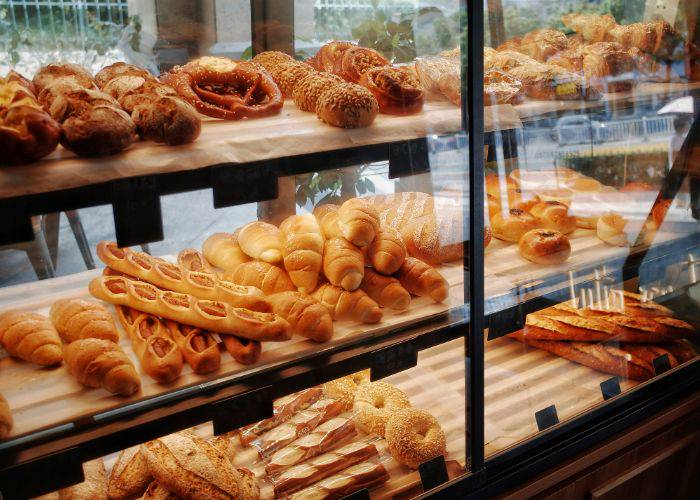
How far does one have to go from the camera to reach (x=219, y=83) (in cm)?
152

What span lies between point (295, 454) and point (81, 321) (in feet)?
2.13

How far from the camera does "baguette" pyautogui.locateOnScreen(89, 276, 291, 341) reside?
1.36m

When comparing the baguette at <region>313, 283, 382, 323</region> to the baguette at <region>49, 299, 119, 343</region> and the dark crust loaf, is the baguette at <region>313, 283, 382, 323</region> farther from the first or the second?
the dark crust loaf

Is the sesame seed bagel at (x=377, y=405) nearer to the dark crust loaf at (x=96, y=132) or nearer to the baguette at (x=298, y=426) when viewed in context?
the baguette at (x=298, y=426)

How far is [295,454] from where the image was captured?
1651 mm

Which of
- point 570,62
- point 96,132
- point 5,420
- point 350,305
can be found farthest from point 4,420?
point 570,62

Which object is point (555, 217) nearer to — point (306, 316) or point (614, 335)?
point (614, 335)

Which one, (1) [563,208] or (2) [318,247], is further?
(1) [563,208]

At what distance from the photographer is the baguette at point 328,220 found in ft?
5.41

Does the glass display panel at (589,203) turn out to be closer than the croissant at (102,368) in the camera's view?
No

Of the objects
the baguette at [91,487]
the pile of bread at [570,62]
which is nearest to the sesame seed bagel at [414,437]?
the baguette at [91,487]

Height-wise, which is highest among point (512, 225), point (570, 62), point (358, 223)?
point (570, 62)

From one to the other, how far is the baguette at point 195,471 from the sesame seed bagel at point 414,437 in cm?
38

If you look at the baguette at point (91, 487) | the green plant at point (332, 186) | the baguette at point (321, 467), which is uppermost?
the green plant at point (332, 186)
